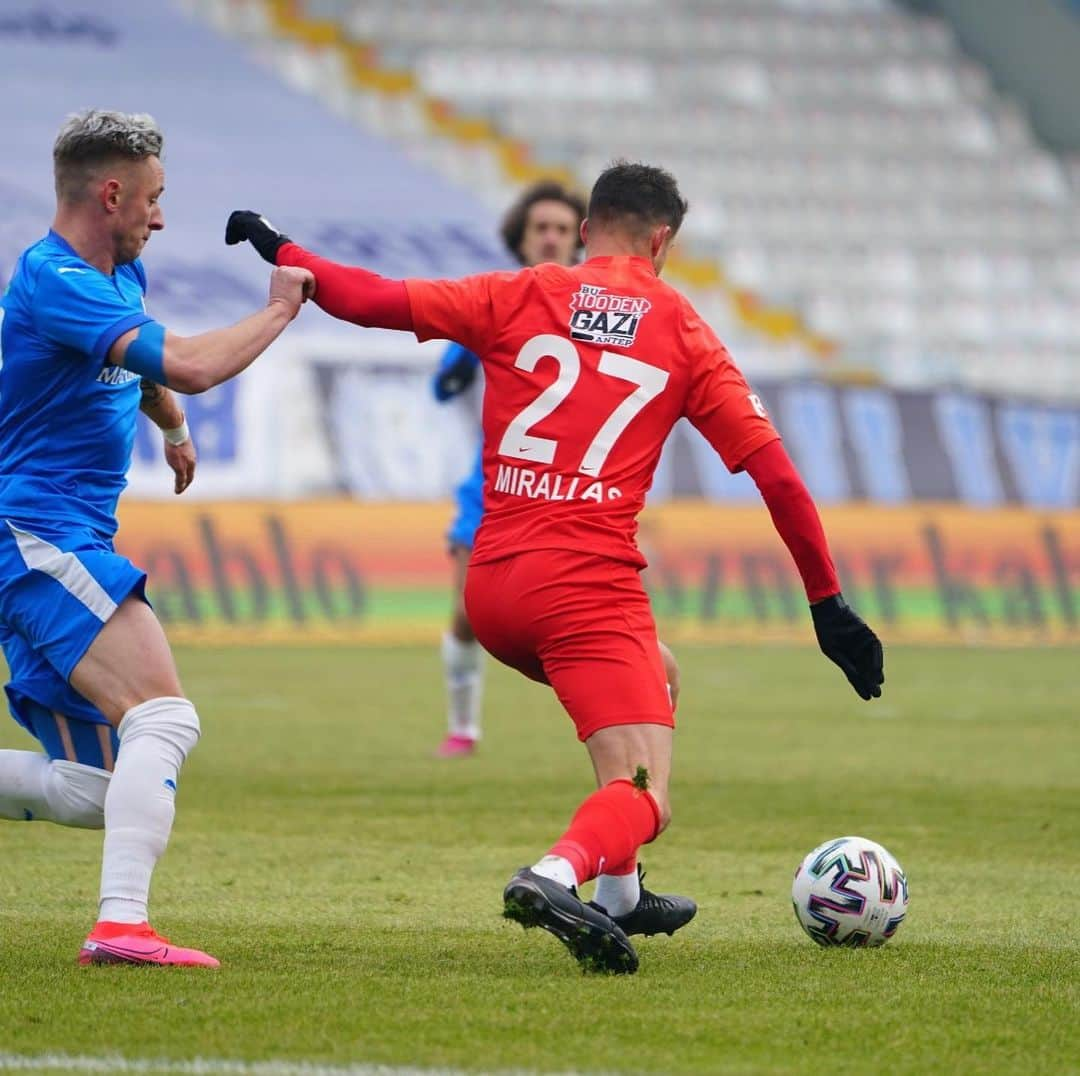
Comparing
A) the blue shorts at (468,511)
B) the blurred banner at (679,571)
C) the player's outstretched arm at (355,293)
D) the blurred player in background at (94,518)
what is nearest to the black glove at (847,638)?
the player's outstretched arm at (355,293)

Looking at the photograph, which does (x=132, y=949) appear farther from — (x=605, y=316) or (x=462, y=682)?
(x=462, y=682)

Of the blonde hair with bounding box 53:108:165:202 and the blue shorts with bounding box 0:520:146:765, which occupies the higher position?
the blonde hair with bounding box 53:108:165:202

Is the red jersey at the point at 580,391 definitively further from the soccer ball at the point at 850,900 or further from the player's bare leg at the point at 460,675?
the player's bare leg at the point at 460,675

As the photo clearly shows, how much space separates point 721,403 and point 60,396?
1633 millimetres

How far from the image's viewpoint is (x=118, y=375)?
5133mm

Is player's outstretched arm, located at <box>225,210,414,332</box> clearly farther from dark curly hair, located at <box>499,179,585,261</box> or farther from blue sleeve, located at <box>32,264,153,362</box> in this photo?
dark curly hair, located at <box>499,179,585,261</box>

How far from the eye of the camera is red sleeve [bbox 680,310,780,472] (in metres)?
5.14

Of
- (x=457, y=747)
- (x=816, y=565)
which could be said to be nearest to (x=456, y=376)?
(x=457, y=747)

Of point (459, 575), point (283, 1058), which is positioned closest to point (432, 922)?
point (283, 1058)

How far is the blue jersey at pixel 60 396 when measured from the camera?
4883 millimetres

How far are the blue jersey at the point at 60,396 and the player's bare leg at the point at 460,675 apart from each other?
17.1ft

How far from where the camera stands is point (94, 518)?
5.15m

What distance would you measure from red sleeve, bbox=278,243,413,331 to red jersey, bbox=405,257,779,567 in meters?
0.04

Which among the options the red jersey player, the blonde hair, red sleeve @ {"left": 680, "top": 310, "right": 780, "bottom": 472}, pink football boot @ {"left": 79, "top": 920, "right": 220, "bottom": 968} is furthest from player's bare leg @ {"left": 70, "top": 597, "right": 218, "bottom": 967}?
red sleeve @ {"left": 680, "top": 310, "right": 780, "bottom": 472}
